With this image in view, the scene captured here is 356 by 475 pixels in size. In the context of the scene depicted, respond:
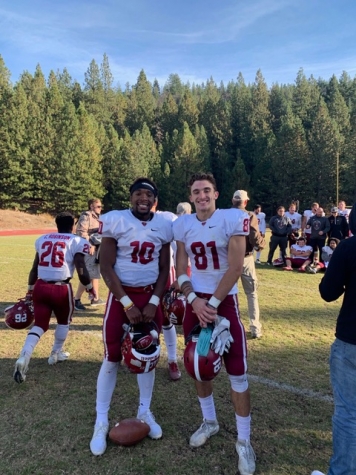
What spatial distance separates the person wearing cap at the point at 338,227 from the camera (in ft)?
40.0

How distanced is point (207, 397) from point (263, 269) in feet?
30.8

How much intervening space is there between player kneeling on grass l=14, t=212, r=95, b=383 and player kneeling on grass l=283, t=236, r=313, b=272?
899cm

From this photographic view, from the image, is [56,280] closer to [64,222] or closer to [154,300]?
[64,222]

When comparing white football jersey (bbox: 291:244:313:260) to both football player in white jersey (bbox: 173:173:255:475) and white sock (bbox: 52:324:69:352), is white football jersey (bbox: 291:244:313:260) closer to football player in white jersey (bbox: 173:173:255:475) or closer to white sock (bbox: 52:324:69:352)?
white sock (bbox: 52:324:69:352)

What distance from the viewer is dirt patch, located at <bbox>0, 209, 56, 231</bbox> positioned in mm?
38531

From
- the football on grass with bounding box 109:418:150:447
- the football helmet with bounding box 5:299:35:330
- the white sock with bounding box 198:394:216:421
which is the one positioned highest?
the football helmet with bounding box 5:299:35:330

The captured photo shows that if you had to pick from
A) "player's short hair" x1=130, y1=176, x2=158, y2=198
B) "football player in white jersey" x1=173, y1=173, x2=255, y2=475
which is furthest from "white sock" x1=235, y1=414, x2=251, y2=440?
"player's short hair" x1=130, y1=176, x2=158, y2=198

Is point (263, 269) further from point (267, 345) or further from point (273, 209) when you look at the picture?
point (273, 209)

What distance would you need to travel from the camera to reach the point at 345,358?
7.77 ft

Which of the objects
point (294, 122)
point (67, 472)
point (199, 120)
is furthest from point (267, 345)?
point (199, 120)

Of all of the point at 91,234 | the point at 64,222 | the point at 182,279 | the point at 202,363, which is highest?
the point at 64,222

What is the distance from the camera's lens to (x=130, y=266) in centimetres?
339

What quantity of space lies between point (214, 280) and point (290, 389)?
188 cm

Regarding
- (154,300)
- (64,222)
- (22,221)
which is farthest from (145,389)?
(22,221)
